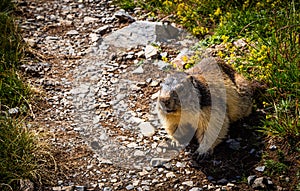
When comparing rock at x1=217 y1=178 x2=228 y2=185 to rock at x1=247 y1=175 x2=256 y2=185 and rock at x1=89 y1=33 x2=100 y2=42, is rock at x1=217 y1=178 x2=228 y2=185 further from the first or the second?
rock at x1=89 y1=33 x2=100 y2=42

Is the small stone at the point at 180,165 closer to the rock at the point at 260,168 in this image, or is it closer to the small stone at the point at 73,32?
the rock at the point at 260,168

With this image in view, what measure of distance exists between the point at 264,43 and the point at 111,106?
83.3 inches

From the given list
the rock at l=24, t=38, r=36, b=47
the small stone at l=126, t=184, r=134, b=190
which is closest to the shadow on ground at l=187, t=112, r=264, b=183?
the small stone at l=126, t=184, r=134, b=190

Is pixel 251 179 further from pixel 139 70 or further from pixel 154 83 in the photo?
pixel 139 70

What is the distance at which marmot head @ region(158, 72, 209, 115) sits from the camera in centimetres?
496

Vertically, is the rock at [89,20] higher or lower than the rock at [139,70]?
higher

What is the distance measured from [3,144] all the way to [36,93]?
1356 mm

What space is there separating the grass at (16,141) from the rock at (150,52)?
1789mm

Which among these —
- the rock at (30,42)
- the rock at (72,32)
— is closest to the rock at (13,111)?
the rock at (30,42)

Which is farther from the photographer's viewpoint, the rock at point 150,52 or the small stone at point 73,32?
the small stone at point 73,32

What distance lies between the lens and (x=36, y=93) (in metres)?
6.30

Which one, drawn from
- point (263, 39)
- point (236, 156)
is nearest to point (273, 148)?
point (236, 156)

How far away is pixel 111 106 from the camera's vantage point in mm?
6207

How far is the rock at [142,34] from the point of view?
23.8 ft
